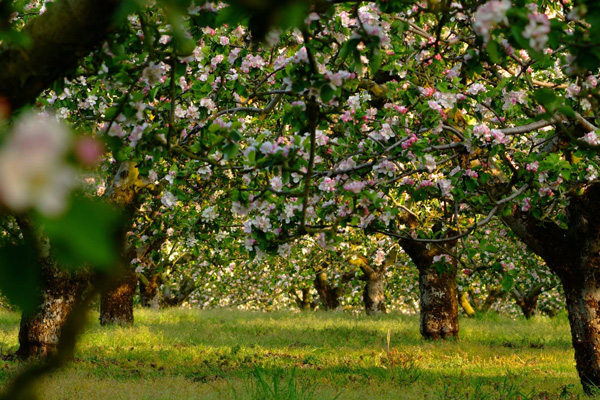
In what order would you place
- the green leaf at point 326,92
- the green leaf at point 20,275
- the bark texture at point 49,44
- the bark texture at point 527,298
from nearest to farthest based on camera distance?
the green leaf at point 20,275 < the bark texture at point 49,44 < the green leaf at point 326,92 < the bark texture at point 527,298

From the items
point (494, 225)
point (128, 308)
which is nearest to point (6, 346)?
point (128, 308)

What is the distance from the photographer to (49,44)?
2066 millimetres

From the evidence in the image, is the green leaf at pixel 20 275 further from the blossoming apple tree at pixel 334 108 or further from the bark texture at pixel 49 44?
the bark texture at pixel 49 44

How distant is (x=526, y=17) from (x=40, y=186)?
86.5 inches

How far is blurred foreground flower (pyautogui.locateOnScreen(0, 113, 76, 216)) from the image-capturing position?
0.58 metres

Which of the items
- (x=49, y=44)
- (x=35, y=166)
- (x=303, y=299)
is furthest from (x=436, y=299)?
(x=303, y=299)

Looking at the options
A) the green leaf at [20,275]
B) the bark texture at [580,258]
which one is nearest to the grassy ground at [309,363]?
the bark texture at [580,258]

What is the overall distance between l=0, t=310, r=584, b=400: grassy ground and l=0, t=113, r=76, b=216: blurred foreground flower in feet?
17.4

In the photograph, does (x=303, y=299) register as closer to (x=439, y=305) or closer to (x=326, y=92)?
(x=439, y=305)

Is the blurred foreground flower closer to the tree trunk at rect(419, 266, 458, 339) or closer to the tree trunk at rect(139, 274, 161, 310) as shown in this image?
the tree trunk at rect(419, 266, 458, 339)

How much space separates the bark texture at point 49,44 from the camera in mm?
1996

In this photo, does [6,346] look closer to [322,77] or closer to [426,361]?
[426,361]

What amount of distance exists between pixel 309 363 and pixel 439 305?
454 cm

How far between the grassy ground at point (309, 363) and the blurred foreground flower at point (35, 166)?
531 centimetres
